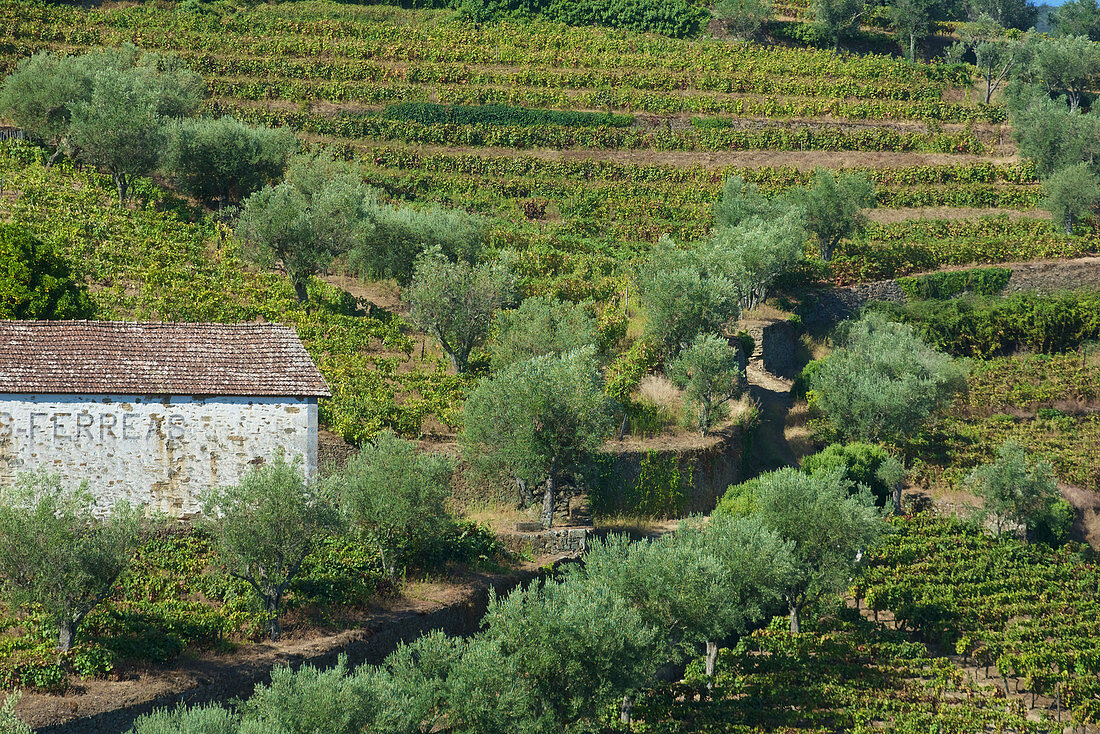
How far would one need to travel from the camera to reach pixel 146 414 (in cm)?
3412

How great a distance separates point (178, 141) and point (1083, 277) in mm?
45495

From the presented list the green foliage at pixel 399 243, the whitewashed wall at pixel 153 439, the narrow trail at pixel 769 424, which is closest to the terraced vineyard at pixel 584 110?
the narrow trail at pixel 769 424

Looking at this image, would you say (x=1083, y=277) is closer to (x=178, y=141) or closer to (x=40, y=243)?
(x=178, y=141)

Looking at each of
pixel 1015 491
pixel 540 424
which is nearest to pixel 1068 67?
pixel 1015 491

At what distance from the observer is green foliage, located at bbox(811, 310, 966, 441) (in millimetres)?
52219

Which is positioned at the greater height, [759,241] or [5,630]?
[759,241]

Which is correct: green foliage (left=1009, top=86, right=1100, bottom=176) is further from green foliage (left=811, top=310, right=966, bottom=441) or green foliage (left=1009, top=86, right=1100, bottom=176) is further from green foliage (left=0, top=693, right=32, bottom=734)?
green foliage (left=0, top=693, right=32, bottom=734)

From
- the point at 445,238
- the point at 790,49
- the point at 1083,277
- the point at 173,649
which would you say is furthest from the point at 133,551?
the point at 790,49

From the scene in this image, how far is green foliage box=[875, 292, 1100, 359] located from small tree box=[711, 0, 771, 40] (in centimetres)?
3093

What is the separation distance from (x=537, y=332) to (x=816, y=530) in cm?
1209

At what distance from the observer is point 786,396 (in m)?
56.8

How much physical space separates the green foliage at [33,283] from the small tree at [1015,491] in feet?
104

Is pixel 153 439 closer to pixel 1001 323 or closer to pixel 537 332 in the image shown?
pixel 537 332

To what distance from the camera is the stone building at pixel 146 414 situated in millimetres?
33656
